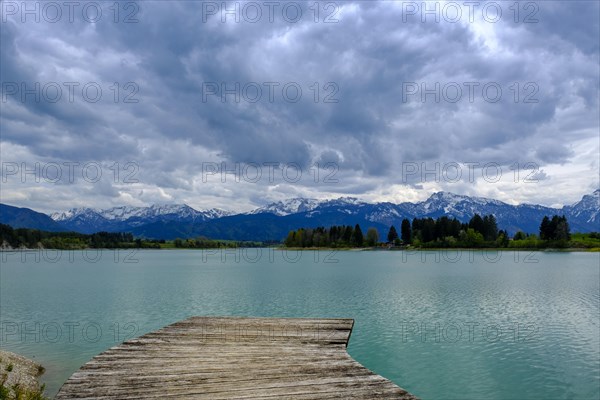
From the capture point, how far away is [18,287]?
8588 cm

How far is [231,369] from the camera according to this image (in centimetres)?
1495

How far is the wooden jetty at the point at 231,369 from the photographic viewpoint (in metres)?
12.7

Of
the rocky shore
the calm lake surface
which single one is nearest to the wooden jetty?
the rocky shore

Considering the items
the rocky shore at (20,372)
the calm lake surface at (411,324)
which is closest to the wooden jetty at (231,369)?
the rocky shore at (20,372)

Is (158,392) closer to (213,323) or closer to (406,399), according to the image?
(406,399)

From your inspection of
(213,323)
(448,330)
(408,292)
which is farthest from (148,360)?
(408,292)

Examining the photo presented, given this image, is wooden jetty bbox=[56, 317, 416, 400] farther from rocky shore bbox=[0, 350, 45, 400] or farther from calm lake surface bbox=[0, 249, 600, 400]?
calm lake surface bbox=[0, 249, 600, 400]

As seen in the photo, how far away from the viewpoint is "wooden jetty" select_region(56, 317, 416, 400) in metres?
12.7

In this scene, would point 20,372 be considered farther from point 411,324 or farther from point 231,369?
point 411,324

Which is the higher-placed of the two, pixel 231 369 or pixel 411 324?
pixel 231 369

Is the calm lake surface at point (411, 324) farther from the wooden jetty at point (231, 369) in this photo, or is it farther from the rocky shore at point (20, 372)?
the wooden jetty at point (231, 369)

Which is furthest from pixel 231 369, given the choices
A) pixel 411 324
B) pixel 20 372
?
pixel 411 324

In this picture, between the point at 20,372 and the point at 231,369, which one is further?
the point at 20,372

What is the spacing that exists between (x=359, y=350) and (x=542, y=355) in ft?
41.5
